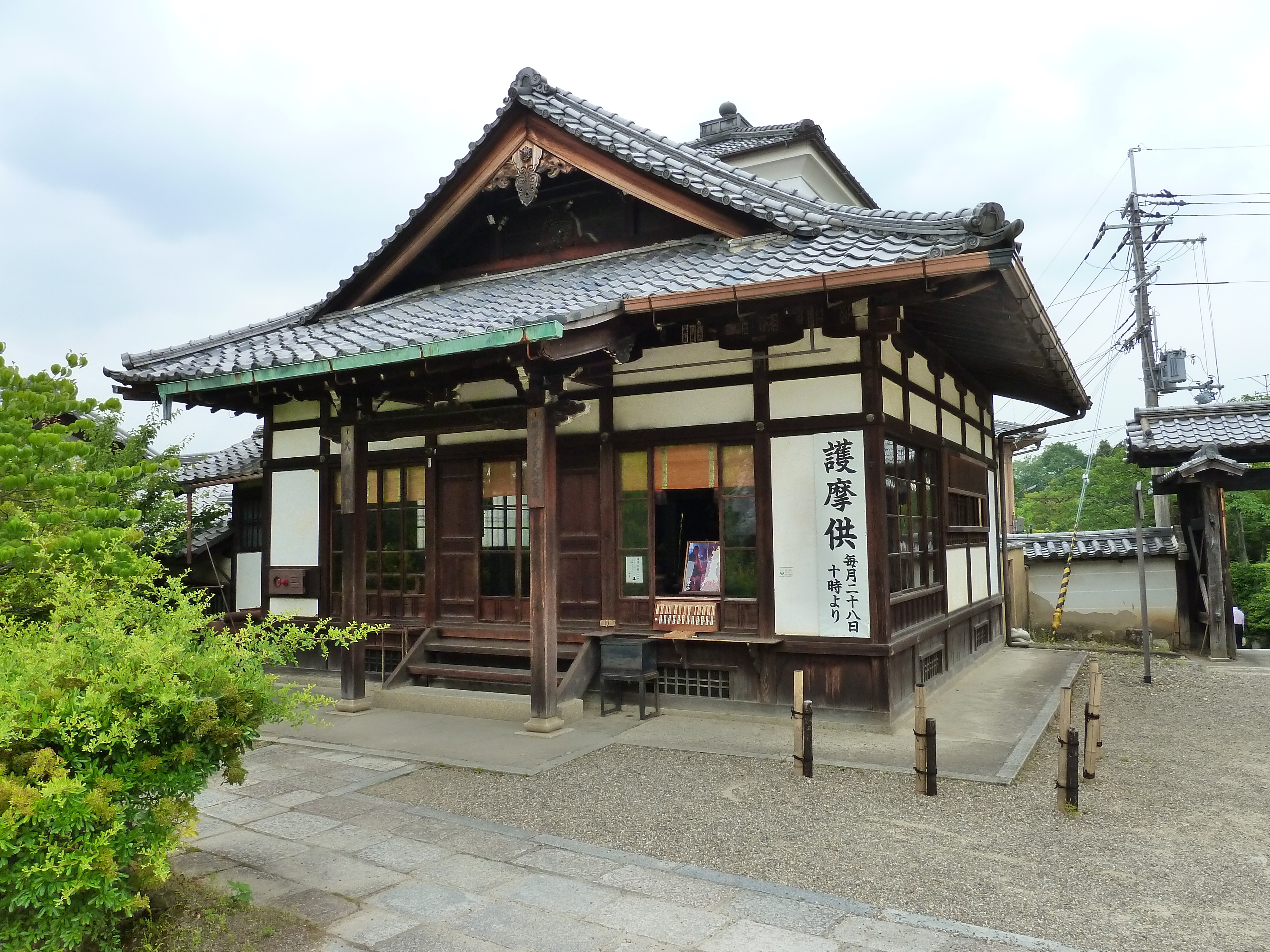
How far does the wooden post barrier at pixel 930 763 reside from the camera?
6004 mm

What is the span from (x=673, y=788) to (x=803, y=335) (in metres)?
4.70

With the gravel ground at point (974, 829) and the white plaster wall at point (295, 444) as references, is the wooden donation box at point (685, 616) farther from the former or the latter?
the white plaster wall at point (295, 444)

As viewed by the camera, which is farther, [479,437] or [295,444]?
[295,444]

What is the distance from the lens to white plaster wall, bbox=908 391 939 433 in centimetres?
981

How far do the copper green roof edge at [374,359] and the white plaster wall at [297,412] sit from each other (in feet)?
6.57

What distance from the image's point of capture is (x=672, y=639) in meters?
8.78

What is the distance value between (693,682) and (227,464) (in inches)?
410

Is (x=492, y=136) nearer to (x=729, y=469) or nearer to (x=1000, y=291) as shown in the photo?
(x=729, y=469)

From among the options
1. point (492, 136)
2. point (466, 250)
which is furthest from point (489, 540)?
point (492, 136)

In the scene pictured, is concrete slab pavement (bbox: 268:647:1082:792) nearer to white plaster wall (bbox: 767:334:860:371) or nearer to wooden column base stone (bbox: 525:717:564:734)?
wooden column base stone (bbox: 525:717:564:734)

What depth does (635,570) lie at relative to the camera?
30.2 ft

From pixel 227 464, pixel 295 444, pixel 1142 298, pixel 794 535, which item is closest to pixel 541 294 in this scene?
pixel 794 535

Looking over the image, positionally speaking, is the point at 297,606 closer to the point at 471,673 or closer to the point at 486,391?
the point at 471,673

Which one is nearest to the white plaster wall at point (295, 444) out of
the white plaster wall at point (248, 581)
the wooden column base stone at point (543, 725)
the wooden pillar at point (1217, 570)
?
the white plaster wall at point (248, 581)
